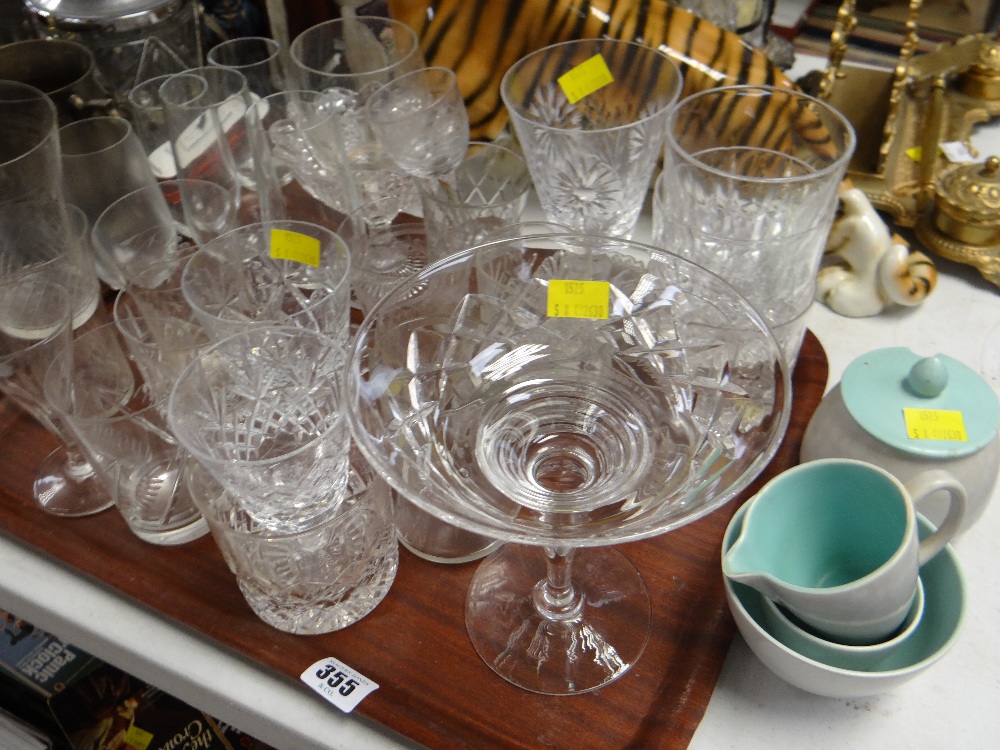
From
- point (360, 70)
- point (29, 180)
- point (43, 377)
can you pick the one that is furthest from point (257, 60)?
point (43, 377)

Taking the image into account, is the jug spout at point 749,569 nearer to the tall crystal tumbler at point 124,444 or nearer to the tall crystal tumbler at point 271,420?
the tall crystal tumbler at point 271,420

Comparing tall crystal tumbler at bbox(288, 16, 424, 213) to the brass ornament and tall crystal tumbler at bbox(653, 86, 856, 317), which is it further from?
the brass ornament

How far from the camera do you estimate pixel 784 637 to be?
22.0 inches

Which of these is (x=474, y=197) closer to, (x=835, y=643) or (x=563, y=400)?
(x=563, y=400)

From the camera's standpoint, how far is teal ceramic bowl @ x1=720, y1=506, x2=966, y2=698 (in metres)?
0.53

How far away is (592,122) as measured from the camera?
33.3 inches

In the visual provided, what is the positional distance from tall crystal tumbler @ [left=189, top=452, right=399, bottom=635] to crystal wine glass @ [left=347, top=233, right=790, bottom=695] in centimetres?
8

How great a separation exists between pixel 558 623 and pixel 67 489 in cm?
44

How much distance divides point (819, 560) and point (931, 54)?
834 mm

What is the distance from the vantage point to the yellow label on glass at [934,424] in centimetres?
63

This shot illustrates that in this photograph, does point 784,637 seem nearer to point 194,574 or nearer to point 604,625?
point 604,625

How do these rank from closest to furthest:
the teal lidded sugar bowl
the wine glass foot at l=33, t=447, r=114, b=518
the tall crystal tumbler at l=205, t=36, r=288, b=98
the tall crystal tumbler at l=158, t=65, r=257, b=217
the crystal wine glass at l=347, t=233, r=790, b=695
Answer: the crystal wine glass at l=347, t=233, r=790, b=695 → the teal lidded sugar bowl → the wine glass foot at l=33, t=447, r=114, b=518 → the tall crystal tumbler at l=158, t=65, r=257, b=217 → the tall crystal tumbler at l=205, t=36, r=288, b=98

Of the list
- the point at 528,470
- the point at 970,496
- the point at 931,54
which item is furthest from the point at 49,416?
the point at 931,54

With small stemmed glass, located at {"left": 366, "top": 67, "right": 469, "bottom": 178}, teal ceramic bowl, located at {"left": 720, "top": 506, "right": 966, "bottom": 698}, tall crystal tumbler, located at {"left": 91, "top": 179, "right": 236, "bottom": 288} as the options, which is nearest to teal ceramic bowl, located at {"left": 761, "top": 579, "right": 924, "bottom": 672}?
teal ceramic bowl, located at {"left": 720, "top": 506, "right": 966, "bottom": 698}
